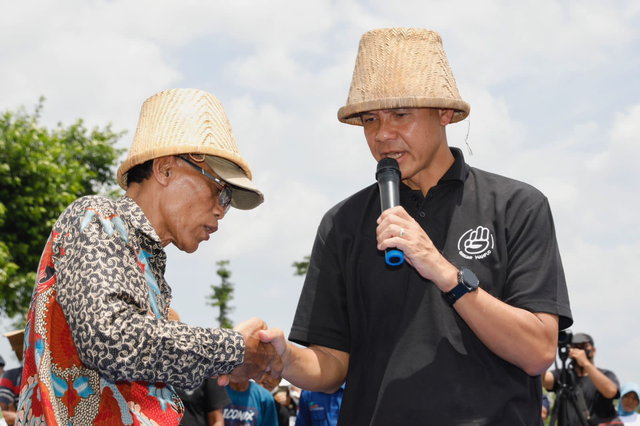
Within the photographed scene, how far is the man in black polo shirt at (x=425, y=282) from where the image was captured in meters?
2.90

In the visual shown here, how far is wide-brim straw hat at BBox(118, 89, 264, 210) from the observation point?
317 centimetres

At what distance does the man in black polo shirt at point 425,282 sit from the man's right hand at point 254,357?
53 millimetres

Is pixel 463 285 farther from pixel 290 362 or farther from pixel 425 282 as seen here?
pixel 290 362

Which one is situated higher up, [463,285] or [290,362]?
[463,285]

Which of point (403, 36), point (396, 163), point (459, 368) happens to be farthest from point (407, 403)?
point (403, 36)

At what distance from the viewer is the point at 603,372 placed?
33.6ft

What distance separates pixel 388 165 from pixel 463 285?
0.71 meters

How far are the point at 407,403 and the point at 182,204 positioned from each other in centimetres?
136

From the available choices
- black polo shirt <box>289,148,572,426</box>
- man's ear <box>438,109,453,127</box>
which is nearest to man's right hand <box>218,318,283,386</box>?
black polo shirt <box>289,148,572,426</box>

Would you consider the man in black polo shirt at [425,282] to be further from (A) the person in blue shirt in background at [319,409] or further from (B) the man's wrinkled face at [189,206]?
(A) the person in blue shirt in background at [319,409]

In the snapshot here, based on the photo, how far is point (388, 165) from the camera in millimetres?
3262

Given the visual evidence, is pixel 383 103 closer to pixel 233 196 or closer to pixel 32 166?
pixel 233 196

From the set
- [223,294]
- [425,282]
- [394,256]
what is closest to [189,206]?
[394,256]

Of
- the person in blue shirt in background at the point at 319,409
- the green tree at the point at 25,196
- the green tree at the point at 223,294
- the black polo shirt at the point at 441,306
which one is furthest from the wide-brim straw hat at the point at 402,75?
the green tree at the point at 223,294
